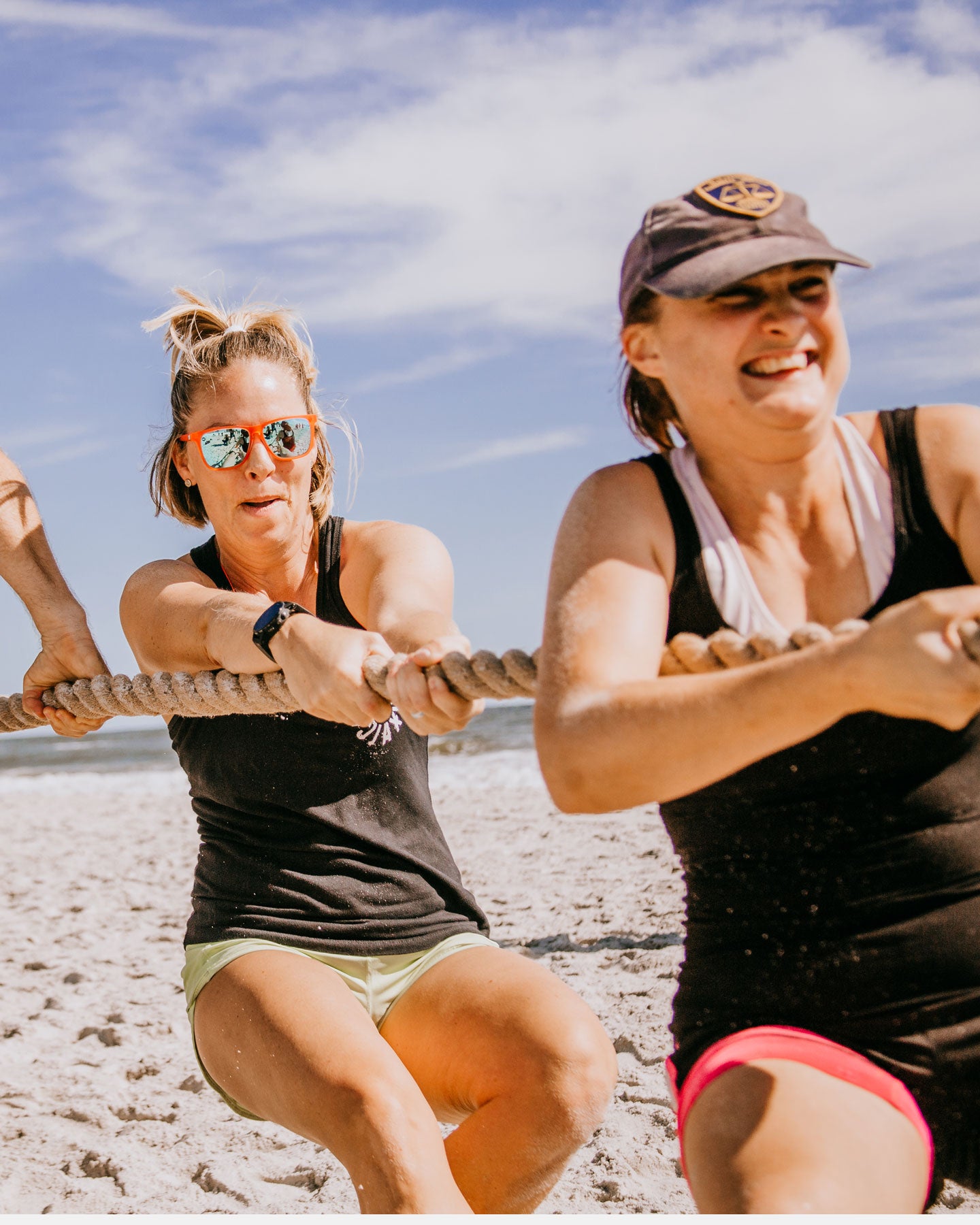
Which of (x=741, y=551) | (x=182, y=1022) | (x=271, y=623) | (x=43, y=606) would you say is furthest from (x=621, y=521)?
(x=182, y=1022)

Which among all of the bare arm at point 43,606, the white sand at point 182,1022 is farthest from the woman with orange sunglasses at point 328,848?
the white sand at point 182,1022

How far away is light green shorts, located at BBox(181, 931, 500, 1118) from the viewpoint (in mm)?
2459

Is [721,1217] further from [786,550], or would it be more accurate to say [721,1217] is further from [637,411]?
[637,411]

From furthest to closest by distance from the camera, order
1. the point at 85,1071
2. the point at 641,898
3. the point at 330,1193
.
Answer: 1. the point at 641,898
2. the point at 85,1071
3. the point at 330,1193

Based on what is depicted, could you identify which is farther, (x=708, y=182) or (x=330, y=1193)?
(x=330, y=1193)

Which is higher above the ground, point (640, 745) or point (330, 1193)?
point (640, 745)

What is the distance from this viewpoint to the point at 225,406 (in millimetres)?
2910

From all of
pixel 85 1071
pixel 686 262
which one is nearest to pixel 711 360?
pixel 686 262

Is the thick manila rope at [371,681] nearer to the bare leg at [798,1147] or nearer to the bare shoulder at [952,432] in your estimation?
the bare shoulder at [952,432]

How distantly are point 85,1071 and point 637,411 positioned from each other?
3626 millimetres

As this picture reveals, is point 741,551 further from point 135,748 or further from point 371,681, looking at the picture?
point 135,748

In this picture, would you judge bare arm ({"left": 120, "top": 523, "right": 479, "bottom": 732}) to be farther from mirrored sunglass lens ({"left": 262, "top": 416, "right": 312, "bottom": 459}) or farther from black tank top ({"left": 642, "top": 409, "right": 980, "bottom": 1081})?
black tank top ({"left": 642, "top": 409, "right": 980, "bottom": 1081})

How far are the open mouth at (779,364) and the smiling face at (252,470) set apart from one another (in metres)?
1.48

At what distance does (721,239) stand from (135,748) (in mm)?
28910
